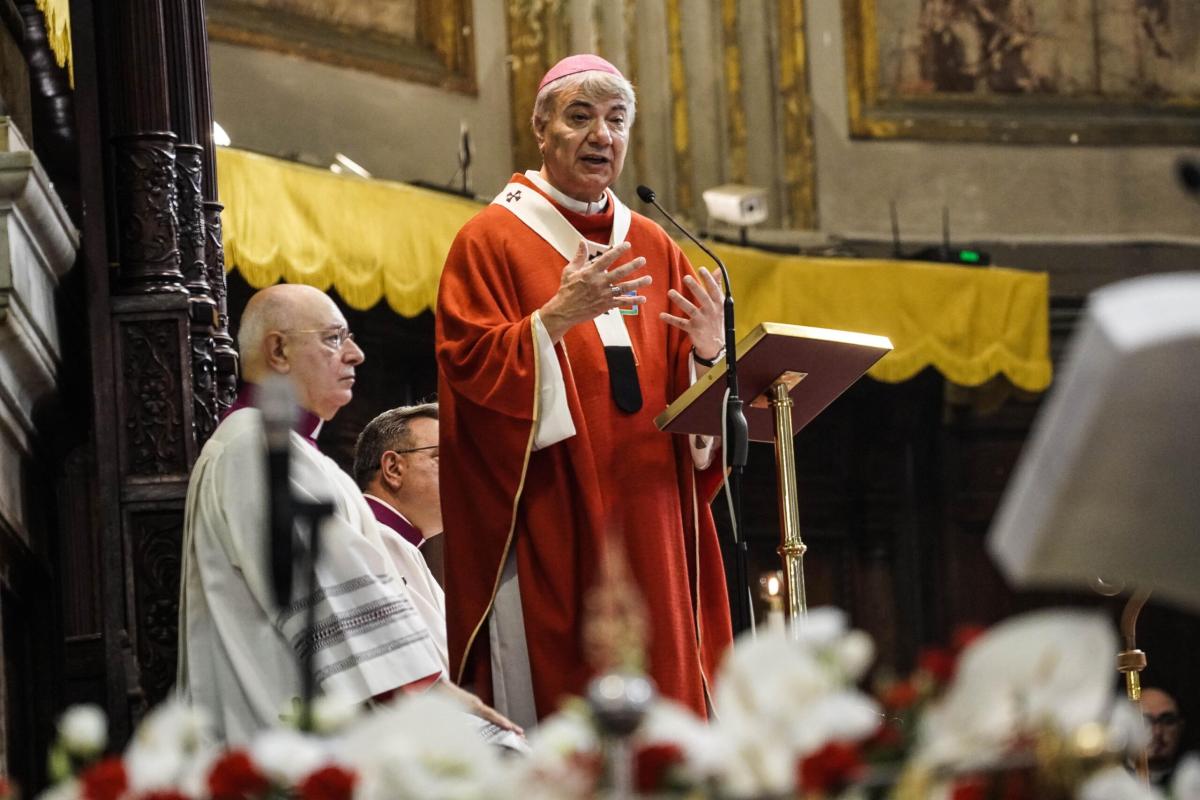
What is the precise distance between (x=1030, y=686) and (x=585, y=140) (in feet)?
12.5

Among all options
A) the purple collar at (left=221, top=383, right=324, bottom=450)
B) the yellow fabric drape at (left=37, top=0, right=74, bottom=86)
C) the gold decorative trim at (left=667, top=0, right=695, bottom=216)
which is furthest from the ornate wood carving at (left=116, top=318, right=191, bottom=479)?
the gold decorative trim at (left=667, top=0, right=695, bottom=216)

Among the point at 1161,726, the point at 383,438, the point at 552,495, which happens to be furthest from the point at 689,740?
the point at 1161,726

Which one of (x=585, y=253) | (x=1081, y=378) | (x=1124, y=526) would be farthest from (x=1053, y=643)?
(x=585, y=253)

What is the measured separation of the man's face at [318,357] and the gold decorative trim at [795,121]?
6.13m

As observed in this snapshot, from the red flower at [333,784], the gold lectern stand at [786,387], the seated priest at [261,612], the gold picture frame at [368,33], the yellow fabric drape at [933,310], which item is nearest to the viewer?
the red flower at [333,784]

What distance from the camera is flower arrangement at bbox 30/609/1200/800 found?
6.76 feet

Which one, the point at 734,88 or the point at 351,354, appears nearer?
the point at 351,354

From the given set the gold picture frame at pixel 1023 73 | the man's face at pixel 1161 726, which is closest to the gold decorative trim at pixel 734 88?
the gold picture frame at pixel 1023 73

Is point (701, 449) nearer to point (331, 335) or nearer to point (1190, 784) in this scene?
point (331, 335)

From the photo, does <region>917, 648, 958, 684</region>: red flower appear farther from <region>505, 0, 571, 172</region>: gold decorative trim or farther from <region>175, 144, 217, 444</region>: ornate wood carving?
<region>505, 0, 571, 172</region>: gold decorative trim

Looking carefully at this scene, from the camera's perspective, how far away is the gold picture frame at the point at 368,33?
10094 mm

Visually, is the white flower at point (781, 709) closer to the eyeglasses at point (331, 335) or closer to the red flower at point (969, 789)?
the red flower at point (969, 789)

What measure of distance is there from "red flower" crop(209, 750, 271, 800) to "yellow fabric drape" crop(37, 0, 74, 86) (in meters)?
3.99

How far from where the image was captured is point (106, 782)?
219 cm
